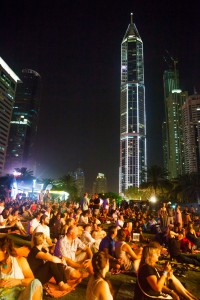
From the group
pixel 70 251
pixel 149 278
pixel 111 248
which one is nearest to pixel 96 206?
pixel 111 248

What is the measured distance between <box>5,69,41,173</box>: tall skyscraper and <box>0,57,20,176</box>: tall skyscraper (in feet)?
94.8

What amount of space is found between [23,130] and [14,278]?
184 meters

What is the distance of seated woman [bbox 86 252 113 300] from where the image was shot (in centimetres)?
294

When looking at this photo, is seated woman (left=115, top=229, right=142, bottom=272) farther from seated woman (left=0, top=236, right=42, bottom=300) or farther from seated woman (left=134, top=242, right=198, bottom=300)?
seated woman (left=0, top=236, right=42, bottom=300)

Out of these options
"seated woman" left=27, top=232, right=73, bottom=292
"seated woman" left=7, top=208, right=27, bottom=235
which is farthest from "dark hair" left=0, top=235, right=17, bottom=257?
"seated woman" left=7, top=208, right=27, bottom=235

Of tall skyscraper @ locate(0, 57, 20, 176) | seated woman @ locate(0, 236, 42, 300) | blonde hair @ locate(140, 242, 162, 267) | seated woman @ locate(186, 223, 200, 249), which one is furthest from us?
tall skyscraper @ locate(0, 57, 20, 176)

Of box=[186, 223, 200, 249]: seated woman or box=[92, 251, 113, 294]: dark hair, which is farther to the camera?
box=[186, 223, 200, 249]: seated woman

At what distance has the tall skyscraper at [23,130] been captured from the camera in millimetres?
175250

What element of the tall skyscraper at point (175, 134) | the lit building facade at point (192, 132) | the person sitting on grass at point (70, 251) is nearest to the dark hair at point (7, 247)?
the person sitting on grass at point (70, 251)

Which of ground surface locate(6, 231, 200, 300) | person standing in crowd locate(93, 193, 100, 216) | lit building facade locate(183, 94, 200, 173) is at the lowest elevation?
ground surface locate(6, 231, 200, 300)

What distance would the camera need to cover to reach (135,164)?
183 metres

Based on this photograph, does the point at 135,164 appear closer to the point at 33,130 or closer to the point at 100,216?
the point at 33,130

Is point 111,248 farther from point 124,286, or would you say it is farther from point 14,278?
point 14,278

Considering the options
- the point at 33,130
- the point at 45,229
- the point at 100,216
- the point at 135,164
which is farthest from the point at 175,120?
the point at 45,229
